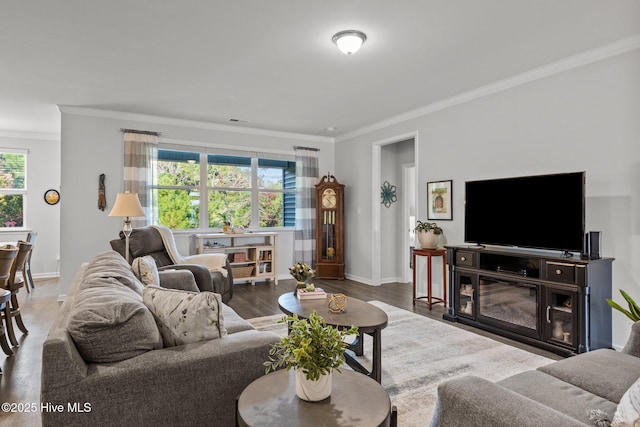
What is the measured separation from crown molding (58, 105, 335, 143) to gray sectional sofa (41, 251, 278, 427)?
14.2 ft

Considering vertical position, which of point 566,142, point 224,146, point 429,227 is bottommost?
point 429,227

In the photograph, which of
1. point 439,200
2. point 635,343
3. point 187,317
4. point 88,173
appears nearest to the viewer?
point 187,317

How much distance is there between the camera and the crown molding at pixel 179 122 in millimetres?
5027

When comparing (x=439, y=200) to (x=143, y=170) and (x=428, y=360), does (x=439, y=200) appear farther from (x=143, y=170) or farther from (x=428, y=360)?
(x=143, y=170)

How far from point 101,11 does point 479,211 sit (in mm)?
3854

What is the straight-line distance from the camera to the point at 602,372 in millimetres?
1705

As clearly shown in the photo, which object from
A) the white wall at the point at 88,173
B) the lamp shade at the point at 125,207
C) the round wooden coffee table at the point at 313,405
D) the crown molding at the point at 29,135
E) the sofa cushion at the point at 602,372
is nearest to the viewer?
the round wooden coffee table at the point at 313,405

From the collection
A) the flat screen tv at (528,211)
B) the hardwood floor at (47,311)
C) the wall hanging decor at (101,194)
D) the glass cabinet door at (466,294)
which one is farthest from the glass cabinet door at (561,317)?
the wall hanging decor at (101,194)

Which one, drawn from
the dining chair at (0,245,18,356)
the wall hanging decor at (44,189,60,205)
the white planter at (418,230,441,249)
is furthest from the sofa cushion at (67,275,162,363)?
the wall hanging decor at (44,189,60,205)

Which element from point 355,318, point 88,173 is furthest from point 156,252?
point 355,318

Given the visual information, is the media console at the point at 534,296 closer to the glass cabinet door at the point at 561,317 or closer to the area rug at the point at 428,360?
the glass cabinet door at the point at 561,317

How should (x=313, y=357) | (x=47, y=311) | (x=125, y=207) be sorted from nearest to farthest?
1. (x=313, y=357)
2. (x=125, y=207)
3. (x=47, y=311)

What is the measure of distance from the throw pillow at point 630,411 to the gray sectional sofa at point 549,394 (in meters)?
0.12

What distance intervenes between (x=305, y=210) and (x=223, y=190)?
1483mm
